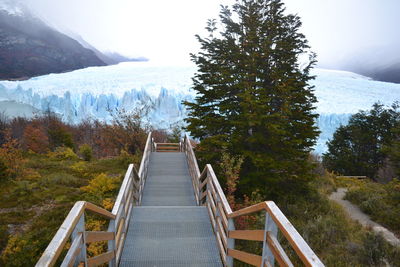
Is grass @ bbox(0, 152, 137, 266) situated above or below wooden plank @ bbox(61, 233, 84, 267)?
below

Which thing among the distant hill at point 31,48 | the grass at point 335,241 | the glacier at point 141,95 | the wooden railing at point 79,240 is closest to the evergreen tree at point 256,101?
the grass at point 335,241

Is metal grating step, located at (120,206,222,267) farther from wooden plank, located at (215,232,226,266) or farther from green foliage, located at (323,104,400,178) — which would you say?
green foliage, located at (323,104,400,178)

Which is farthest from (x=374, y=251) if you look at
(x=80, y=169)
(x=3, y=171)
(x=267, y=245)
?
(x=3, y=171)

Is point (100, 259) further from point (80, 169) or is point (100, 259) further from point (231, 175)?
point (80, 169)

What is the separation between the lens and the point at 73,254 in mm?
2135

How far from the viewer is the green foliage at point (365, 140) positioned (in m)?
29.8

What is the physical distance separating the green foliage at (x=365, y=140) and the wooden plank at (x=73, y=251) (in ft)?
108

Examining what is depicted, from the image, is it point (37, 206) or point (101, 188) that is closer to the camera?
point (37, 206)

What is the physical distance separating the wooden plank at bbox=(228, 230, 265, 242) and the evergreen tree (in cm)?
597

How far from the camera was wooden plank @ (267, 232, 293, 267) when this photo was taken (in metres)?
2.18

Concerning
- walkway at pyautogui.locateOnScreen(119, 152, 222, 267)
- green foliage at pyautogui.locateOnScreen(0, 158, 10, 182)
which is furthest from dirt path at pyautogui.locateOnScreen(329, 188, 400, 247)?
green foliage at pyautogui.locateOnScreen(0, 158, 10, 182)

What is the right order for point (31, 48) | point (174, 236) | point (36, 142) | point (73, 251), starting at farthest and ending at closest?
point (31, 48) → point (36, 142) → point (174, 236) → point (73, 251)

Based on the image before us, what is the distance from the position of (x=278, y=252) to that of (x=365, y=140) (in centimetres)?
3240

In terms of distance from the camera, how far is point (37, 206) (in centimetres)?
774
